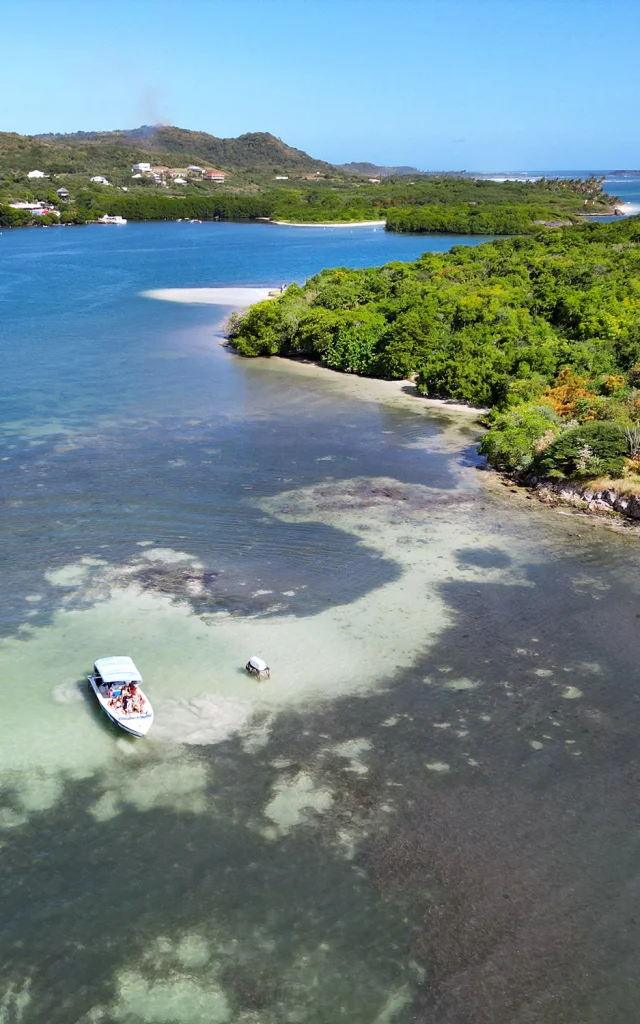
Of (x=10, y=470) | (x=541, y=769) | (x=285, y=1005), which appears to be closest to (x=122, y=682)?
(x=285, y=1005)

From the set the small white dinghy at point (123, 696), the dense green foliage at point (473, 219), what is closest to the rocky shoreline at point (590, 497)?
the small white dinghy at point (123, 696)

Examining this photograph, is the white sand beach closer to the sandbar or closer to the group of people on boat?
the sandbar

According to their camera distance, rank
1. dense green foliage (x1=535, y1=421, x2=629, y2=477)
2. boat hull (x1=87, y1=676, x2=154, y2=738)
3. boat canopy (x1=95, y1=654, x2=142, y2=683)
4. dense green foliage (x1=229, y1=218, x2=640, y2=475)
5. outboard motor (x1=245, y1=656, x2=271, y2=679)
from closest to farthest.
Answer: boat hull (x1=87, y1=676, x2=154, y2=738)
boat canopy (x1=95, y1=654, x2=142, y2=683)
outboard motor (x1=245, y1=656, x2=271, y2=679)
dense green foliage (x1=535, y1=421, x2=629, y2=477)
dense green foliage (x1=229, y1=218, x2=640, y2=475)

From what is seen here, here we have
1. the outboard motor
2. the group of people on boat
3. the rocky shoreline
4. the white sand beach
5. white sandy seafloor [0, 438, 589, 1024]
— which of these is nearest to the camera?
white sandy seafloor [0, 438, 589, 1024]

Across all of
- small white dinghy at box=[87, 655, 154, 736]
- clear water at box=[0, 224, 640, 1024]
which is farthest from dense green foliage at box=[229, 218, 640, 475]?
small white dinghy at box=[87, 655, 154, 736]

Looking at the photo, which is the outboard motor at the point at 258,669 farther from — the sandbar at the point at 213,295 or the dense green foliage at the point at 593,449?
the sandbar at the point at 213,295

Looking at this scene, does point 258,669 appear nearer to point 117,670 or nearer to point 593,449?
point 117,670

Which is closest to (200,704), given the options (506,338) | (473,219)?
(506,338)
